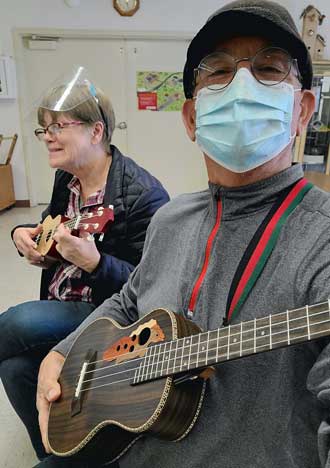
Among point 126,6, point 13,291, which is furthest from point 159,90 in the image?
point 13,291

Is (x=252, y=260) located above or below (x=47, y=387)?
above

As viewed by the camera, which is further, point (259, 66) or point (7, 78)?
point (7, 78)

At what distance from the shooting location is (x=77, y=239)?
46.8 inches

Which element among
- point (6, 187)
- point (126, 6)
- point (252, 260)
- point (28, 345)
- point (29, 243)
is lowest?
point (6, 187)

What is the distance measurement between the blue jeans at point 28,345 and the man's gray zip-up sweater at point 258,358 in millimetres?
537

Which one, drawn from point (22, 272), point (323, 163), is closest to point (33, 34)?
point (22, 272)

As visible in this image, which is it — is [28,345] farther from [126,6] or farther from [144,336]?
[126,6]

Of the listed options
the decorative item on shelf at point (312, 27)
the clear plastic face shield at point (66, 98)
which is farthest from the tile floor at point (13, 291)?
the decorative item on shelf at point (312, 27)

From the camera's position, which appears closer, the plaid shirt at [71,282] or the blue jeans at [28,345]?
the blue jeans at [28,345]

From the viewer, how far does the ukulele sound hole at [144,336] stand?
2.56ft

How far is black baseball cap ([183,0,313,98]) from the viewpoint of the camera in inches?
26.2

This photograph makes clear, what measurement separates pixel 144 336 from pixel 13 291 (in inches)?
84.5

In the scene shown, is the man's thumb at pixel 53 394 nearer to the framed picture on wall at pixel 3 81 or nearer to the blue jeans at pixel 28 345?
the blue jeans at pixel 28 345

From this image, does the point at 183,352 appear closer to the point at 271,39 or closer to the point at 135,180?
the point at 271,39
